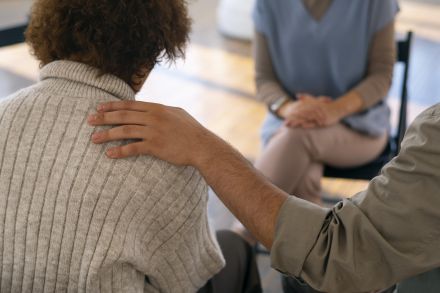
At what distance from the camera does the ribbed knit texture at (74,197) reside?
1065 millimetres

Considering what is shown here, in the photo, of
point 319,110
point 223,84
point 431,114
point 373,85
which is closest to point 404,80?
point 373,85

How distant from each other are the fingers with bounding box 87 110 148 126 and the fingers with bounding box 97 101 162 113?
12mm

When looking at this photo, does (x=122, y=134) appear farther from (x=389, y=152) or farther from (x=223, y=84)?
(x=223, y=84)

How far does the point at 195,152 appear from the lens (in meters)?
1.17

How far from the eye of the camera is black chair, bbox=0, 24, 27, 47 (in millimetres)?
2057

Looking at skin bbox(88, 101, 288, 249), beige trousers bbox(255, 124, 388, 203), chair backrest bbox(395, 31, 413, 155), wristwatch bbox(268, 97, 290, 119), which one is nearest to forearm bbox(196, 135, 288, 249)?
skin bbox(88, 101, 288, 249)

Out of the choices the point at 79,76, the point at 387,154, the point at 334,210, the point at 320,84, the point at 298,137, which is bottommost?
the point at 387,154

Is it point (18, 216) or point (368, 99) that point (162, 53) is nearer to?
point (18, 216)

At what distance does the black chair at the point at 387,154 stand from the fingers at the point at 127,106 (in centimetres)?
110

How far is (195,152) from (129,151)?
15 cm

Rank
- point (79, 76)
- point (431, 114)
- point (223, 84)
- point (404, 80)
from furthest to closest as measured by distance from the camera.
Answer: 1. point (223, 84)
2. point (404, 80)
3. point (79, 76)
4. point (431, 114)

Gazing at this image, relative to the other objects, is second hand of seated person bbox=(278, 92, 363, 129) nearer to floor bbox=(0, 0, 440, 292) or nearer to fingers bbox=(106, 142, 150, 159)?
floor bbox=(0, 0, 440, 292)

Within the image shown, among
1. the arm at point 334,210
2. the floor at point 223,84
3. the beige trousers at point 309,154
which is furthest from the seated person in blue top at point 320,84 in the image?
the arm at point 334,210

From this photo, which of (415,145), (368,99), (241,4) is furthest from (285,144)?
(241,4)
